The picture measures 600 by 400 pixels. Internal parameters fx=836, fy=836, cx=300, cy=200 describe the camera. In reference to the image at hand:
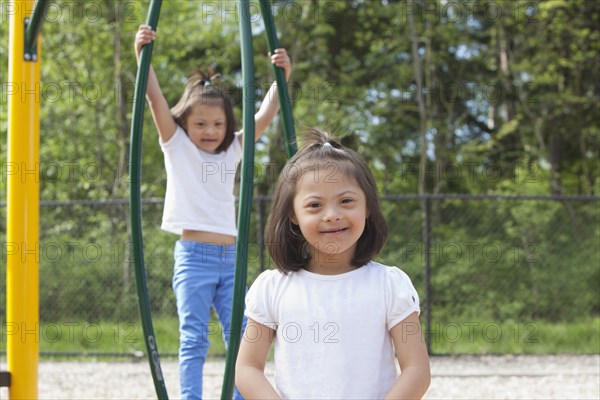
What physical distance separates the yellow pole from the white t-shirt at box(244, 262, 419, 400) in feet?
5.27

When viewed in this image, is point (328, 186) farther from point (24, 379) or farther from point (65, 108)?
point (65, 108)

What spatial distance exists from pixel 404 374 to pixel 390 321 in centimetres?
12

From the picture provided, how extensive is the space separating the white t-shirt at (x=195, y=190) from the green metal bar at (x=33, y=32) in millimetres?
626

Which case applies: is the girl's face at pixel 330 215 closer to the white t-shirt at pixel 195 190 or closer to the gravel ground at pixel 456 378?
the white t-shirt at pixel 195 190

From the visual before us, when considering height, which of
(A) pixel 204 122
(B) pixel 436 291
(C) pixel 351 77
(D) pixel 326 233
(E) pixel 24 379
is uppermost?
(C) pixel 351 77

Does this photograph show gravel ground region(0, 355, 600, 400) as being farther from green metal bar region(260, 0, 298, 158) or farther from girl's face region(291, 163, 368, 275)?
girl's face region(291, 163, 368, 275)

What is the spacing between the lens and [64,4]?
10055 mm

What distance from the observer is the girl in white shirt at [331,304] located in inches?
73.1

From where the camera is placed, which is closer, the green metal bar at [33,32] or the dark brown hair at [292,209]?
the dark brown hair at [292,209]

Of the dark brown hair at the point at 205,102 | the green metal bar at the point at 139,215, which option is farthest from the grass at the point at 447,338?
the green metal bar at the point at 139,215

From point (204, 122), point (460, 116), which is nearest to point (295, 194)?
point (204, 122)

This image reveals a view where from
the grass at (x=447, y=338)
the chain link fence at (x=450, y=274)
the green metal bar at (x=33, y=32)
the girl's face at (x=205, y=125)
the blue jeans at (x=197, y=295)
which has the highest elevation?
the green metal bar at (x=33, y=32)

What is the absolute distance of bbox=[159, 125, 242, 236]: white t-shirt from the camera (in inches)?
129

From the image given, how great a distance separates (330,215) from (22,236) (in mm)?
1747
